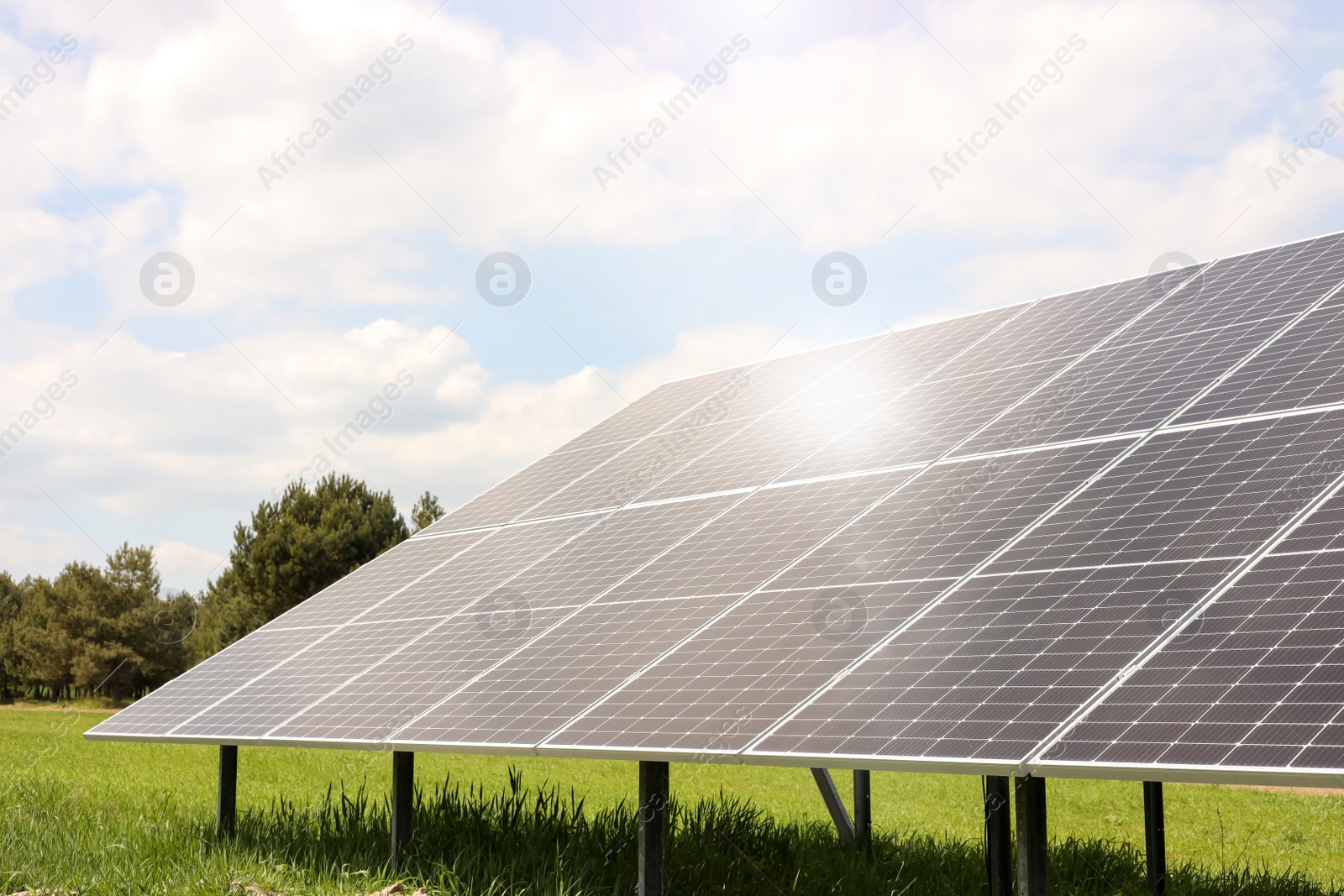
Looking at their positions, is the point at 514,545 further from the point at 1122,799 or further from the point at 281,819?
the point at 1122,799

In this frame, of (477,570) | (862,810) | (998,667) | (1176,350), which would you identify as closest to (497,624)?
(477,570)

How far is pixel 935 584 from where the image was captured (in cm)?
802

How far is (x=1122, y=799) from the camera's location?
26234 mm

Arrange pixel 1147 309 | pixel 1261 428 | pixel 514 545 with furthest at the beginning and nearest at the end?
pixel 514 545 < pixel 1147 309 < pixel 1261 428

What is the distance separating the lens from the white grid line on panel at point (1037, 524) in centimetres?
694

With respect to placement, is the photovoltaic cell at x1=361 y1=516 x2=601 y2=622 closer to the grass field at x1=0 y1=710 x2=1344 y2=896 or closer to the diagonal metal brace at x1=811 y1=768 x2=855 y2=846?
the grass field at x1=0 y1=710 x2=1344 y2=896

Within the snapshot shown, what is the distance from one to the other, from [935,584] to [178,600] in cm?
7383

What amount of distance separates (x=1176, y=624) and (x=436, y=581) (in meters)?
9.02

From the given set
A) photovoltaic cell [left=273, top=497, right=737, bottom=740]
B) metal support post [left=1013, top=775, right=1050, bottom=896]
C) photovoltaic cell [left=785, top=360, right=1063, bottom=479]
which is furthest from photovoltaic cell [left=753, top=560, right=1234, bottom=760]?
photovoltaic cell [left=273, top=497, right=737, bottom=740]

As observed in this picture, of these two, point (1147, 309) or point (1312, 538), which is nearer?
point (1312, 538)

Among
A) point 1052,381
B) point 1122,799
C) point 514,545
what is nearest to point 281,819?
point 514,545

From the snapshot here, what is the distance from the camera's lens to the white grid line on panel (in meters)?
6.94

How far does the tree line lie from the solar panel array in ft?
137

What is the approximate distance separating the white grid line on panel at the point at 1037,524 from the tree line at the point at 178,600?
159 ft
